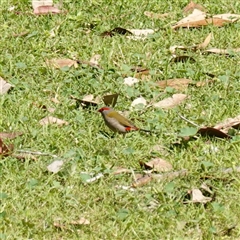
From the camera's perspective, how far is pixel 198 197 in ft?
14.8

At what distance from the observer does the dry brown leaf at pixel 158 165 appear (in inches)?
192

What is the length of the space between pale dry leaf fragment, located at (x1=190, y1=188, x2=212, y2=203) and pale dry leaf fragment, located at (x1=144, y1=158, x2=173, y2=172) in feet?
1.16

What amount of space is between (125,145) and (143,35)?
206cm

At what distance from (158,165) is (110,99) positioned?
106cm

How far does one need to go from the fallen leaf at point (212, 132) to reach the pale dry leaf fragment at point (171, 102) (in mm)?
607

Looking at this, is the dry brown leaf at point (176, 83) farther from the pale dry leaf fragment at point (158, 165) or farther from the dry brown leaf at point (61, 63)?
the pale dry leaf fragment at point (158, 165)

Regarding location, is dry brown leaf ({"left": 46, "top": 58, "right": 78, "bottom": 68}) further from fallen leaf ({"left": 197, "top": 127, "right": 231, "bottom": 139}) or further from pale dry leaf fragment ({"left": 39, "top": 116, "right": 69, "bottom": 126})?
fallen leaf ({"left": 197, "top": 127, "right": 231, "bottom": 139})

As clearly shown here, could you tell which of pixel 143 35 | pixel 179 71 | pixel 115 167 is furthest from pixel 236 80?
pixel 115 167

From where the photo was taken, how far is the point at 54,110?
19.0 feet

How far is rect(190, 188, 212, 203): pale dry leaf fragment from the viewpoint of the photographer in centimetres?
448

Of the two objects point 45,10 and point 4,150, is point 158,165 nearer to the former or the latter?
point 4,150

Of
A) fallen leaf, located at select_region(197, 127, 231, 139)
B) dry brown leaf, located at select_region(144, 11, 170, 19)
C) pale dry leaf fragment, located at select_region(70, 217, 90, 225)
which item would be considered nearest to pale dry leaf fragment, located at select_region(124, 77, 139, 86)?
fallen leaf, located at select_region(197, 127, 231, 139)

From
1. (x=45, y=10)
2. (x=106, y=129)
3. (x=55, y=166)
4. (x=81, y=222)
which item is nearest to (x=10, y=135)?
(x=55, y=166)

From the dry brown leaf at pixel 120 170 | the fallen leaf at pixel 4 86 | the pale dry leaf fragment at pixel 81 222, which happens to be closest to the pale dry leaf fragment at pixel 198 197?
the dry brown leaf at pixel 120 170
